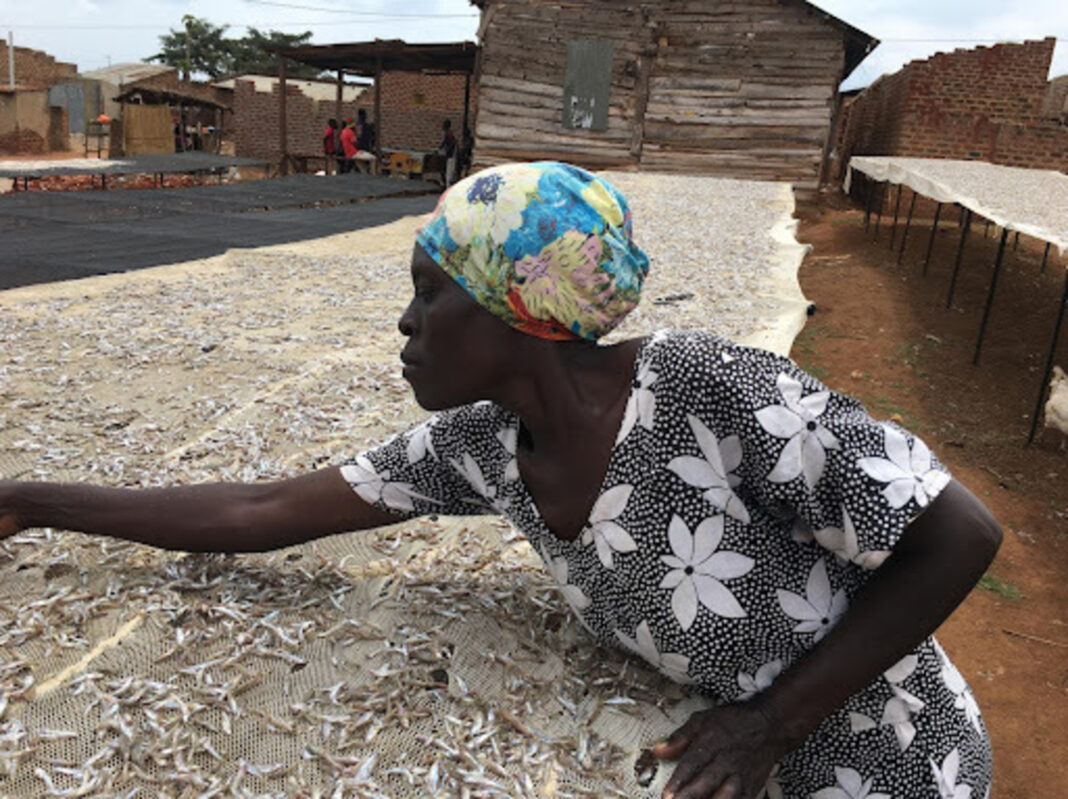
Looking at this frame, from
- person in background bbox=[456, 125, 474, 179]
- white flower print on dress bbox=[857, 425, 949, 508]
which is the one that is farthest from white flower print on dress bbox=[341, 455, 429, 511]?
person in background bbox=[456, 125, 474, 179]

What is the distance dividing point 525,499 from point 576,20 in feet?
49.1

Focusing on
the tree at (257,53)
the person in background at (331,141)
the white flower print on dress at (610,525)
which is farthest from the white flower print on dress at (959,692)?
the tree at (257,53)

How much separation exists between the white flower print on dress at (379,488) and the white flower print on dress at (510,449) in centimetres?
23

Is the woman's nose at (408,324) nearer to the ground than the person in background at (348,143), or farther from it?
nearer to the ground

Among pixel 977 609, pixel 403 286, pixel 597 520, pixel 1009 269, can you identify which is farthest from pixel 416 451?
pixel 1009 269

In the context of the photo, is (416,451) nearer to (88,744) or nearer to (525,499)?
(525,499)

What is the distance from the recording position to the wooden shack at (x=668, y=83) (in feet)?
45.7

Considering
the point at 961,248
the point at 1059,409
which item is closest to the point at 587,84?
the point at 961,248

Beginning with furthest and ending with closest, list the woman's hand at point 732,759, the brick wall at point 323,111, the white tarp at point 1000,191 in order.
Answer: the brick wall at point 323,111
the white tarp at point 1000,191
the woman's hand at point 732,759

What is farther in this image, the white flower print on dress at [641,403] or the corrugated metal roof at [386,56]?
the corrugated metal roof at [386,56]

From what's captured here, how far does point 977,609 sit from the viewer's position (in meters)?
3.50

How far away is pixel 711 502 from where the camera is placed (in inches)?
43.4

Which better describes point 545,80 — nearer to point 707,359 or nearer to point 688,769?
point 707,359

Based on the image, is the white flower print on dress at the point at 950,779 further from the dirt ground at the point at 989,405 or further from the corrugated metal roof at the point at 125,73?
the corrugated metal roof at the point at 125,73
